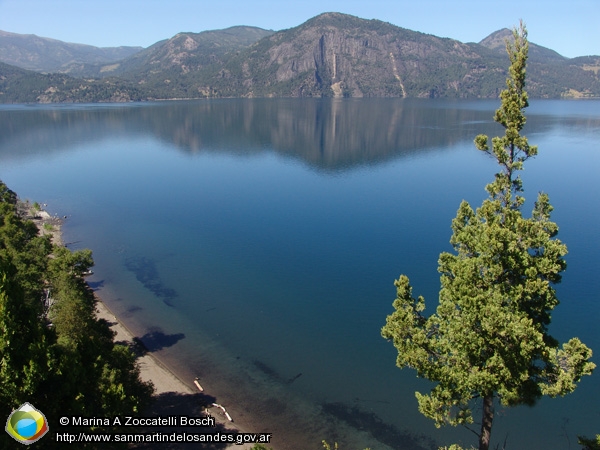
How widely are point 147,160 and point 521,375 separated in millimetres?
148104

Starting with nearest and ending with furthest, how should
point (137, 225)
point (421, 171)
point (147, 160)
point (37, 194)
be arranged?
point (137, 225)
point (37, 194)
point (421, 171)
point (147, 160)

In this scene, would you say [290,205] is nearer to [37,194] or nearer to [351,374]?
[351,374]

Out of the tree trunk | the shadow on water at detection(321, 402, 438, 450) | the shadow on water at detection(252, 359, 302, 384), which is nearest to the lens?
the tree trunk

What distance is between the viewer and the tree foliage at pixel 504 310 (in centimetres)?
1903

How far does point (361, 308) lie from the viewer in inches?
2074

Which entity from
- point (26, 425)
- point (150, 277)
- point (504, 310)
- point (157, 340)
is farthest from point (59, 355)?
point (150, 277)

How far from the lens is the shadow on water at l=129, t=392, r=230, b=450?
31.1 metres

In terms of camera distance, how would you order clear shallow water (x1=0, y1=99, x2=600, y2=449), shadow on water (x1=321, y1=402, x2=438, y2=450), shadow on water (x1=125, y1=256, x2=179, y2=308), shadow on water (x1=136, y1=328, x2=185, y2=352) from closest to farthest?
shadow on water (x1=321, y1=402, x2=438, y2=450)
clear shallow water (x1=0, y1=99, x2=600, y2=449)
shadow on water (x1=136, y1=328, x2=185, y2=352)
shadow on water (x1=125, y1=256, x2=179, y2=308)

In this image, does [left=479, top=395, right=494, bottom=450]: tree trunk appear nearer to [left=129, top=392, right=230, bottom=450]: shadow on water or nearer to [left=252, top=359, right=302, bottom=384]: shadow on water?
[left=129, top=392, right=230, bottom=450]: shadow on water

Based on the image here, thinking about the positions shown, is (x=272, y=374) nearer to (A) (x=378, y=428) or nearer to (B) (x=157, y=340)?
(A) (x=378, y=428)

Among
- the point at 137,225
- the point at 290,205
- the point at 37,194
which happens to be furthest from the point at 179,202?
the point at 37,194

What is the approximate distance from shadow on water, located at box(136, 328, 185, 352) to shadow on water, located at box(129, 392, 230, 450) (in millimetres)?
9208

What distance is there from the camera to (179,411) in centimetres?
3506

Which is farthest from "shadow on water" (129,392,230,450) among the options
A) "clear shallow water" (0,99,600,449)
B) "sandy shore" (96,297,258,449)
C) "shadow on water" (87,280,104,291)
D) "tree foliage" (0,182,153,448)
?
"shadow on water" (87,280,104,291)
